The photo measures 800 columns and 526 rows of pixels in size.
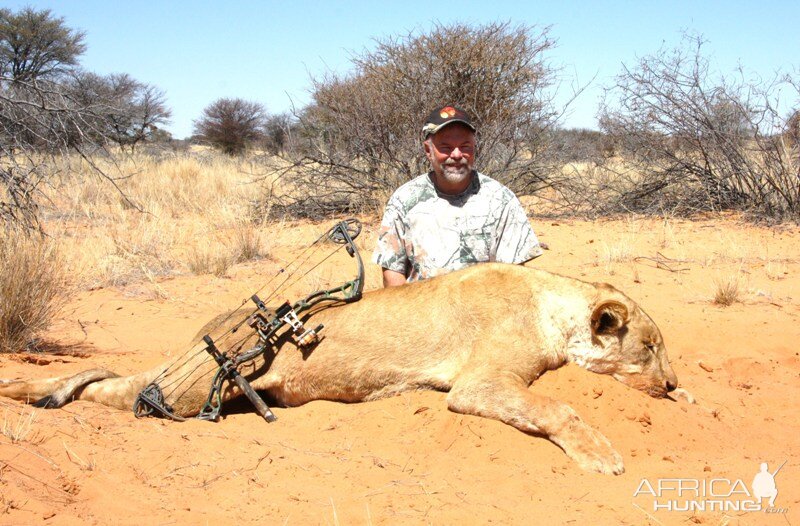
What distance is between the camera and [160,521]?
305cm

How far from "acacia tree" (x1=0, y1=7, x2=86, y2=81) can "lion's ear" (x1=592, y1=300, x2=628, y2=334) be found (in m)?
26.2

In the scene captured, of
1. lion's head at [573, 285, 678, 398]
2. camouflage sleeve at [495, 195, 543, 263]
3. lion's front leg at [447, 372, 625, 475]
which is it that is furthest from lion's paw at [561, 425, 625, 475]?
camouflage sleeve at [495, 195, 543, 263]

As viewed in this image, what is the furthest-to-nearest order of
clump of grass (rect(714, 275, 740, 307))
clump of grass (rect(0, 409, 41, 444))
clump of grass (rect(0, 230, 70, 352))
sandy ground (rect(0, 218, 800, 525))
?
clump of grass (rect(714, 275, 740, 307)) < clump of grass (rect(0, 230, 70, 352)) < clump of grass (rect(0, 409, 41, 444)) < sandy ground (rect(0, 218, 800, 525))

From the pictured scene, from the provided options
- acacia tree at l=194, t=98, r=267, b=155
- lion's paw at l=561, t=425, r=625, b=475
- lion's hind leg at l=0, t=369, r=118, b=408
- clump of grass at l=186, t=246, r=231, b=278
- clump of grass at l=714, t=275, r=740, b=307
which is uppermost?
acacia tree at l=194, t=98, r=267, b=155

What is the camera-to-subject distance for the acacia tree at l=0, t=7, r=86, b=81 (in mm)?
26797

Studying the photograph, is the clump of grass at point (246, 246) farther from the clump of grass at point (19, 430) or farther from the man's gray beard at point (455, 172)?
the clump of grass at point (19, 430)

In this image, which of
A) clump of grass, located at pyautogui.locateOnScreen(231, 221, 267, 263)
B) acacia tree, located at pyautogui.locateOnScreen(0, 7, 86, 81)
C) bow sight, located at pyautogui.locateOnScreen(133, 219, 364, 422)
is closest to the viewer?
bow sight, located at pyautogui.locateOnScreen(133, 219, 364, 422)

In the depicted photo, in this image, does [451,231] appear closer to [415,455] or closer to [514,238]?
[514,238]

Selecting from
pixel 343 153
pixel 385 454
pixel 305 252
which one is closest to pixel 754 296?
pixel 385 454

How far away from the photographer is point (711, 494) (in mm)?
3535

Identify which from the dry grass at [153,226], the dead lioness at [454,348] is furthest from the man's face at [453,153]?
the dry grass at [153,226]

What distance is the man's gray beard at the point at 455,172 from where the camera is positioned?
18.3 ft

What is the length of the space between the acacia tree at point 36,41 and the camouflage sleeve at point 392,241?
79.9 ft

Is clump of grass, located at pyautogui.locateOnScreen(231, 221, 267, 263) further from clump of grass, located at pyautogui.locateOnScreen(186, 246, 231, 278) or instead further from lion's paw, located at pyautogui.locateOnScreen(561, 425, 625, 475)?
lion's paw, located at pyautogui.locateOnScreen(561, 425, 625, 475)
